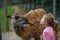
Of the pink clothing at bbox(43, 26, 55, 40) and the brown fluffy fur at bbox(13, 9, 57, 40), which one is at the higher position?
the pink clothing at bbox(43, 26, 55, 40)

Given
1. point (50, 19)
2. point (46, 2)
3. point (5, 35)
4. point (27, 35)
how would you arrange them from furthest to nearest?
point (46, 2), point (5, 35), point (27, 35), point (50, 19)

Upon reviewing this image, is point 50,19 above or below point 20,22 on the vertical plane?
above

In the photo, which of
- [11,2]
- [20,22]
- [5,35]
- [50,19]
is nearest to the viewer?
[50,19]

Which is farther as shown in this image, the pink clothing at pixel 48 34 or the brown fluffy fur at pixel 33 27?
the brown fluffy fur at pixel 33 27

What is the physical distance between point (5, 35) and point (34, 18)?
2.31 m

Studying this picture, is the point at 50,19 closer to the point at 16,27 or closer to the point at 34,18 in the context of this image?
the point at 16,27

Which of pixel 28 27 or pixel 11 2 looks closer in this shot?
pixel 28 27

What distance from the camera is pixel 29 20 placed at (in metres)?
7.60

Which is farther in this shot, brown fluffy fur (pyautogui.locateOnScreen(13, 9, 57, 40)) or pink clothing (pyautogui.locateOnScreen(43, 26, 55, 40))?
brown fluffy fur (pyautogui.locateOnScreen(13, 9, 57, 40))

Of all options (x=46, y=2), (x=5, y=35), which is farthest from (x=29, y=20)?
(x=46, y=2)

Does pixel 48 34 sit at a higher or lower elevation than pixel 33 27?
higher

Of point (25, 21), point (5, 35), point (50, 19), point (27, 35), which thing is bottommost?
point (5, 35)

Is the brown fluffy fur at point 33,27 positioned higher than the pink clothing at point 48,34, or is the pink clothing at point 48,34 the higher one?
the pink clothing at point 48,34

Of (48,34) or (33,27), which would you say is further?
(33,27)
